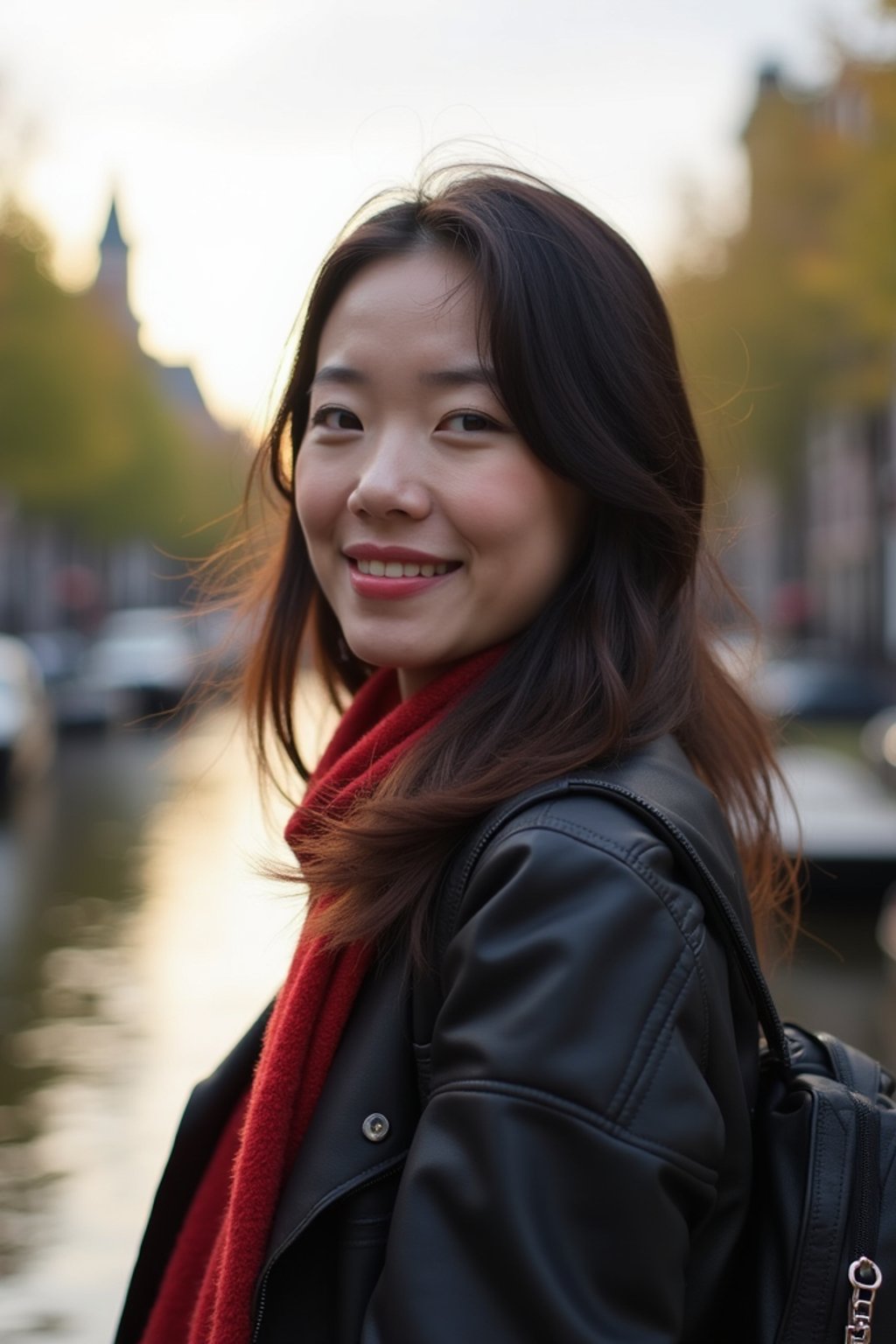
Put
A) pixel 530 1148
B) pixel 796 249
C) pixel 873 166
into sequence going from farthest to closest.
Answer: pixel 796 249, pixel 873 166, pixel 530 1148

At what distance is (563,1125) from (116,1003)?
7.22 metres

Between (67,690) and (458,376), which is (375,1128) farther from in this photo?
(67,690)

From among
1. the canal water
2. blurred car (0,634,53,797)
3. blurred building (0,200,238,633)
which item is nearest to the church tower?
blurred building (0,200,238,633)

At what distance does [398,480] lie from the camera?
1.73m

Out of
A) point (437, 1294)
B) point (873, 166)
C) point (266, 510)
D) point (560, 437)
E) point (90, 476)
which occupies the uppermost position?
point (873, 166)

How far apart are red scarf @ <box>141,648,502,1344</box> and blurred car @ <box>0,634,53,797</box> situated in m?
15.8

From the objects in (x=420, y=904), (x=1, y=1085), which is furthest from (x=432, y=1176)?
(x=1, y=1085)

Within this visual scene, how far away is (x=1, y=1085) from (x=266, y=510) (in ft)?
15.7

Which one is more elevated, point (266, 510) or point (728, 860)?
point (266, 510)

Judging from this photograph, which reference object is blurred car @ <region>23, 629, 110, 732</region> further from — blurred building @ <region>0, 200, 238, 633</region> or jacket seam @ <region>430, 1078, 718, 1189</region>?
jacket seam @ <region>430, 1078, 718, 1189</region>

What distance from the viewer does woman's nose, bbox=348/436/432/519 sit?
173 centimetres

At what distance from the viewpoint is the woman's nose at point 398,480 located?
5.68 ft

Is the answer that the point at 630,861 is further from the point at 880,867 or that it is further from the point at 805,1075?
the point at 880,867

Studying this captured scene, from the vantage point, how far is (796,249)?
27188 millimetres
